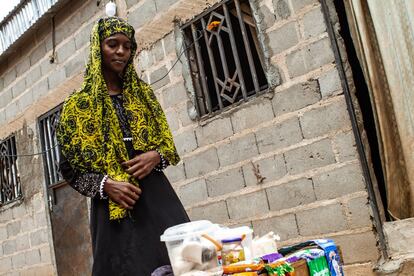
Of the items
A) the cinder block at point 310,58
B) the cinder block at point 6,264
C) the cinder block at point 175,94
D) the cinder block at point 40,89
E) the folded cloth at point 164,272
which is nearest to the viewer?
the folded cloth at point 164,272

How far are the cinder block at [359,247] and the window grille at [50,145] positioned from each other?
4.02 m

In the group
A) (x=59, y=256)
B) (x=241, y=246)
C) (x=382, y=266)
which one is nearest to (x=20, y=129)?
(x=59, y=256)

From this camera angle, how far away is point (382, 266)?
289 cm

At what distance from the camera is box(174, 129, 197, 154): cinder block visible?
4.04 meters

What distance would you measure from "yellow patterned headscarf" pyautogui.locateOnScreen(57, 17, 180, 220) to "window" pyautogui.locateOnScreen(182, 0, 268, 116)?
4.84 ft

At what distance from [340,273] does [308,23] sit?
2.09 meters

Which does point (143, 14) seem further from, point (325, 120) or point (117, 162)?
point (117, 162)

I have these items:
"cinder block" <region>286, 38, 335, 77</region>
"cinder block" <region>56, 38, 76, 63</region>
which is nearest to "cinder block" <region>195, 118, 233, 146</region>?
"cinder block" <region>286, 38, 335, 77</region>

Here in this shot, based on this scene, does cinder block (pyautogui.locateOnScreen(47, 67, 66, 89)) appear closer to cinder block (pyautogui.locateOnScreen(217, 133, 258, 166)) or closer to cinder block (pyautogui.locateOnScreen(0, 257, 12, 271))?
cinder block (pyautogui.locateOnScreen(0, 257, 12, 271))

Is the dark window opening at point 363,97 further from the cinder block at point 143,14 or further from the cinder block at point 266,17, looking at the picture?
the cinder block at point 143,14

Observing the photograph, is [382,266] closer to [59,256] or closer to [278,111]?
[278,111]

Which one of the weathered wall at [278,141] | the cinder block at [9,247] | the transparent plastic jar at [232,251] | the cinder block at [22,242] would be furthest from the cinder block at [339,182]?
the cinder block at [9,247]

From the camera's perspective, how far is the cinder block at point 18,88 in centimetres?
644

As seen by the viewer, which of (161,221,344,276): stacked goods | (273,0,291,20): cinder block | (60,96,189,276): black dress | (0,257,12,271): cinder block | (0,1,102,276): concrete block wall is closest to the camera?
(161,221,344,276): stacked goods
